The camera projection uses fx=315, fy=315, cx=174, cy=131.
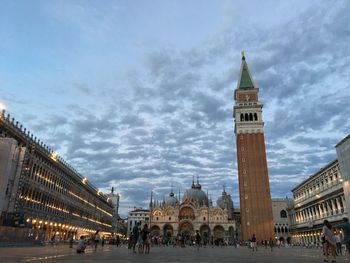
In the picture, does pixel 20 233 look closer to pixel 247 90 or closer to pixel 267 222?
pixel 267 222

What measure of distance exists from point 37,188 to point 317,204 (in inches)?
1917

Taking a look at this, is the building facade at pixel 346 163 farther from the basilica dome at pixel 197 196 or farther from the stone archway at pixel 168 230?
the basilica dome at pixel 197 196

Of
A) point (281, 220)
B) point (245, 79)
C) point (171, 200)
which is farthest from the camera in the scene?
point (171, 200)

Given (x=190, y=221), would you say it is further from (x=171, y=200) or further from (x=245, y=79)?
(x=245, y=79)

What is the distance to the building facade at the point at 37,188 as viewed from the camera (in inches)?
1427

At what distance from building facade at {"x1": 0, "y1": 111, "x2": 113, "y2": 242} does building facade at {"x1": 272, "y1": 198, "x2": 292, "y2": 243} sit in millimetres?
50423

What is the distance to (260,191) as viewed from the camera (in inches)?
2891

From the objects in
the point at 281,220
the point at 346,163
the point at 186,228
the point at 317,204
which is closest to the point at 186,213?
the point at 186,228

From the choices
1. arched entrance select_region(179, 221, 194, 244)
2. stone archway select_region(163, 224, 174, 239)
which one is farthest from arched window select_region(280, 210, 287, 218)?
stone archway select_region(163, 224, 174, 239)

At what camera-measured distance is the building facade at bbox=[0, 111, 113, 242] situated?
36.2 m

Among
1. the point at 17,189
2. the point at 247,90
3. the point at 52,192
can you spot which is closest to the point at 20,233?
the point at 17,189

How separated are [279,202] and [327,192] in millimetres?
38756

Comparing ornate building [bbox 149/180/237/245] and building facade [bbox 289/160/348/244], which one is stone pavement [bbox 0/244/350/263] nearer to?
building facade [bbox 289/160/348/244]

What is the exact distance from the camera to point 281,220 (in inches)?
3465
